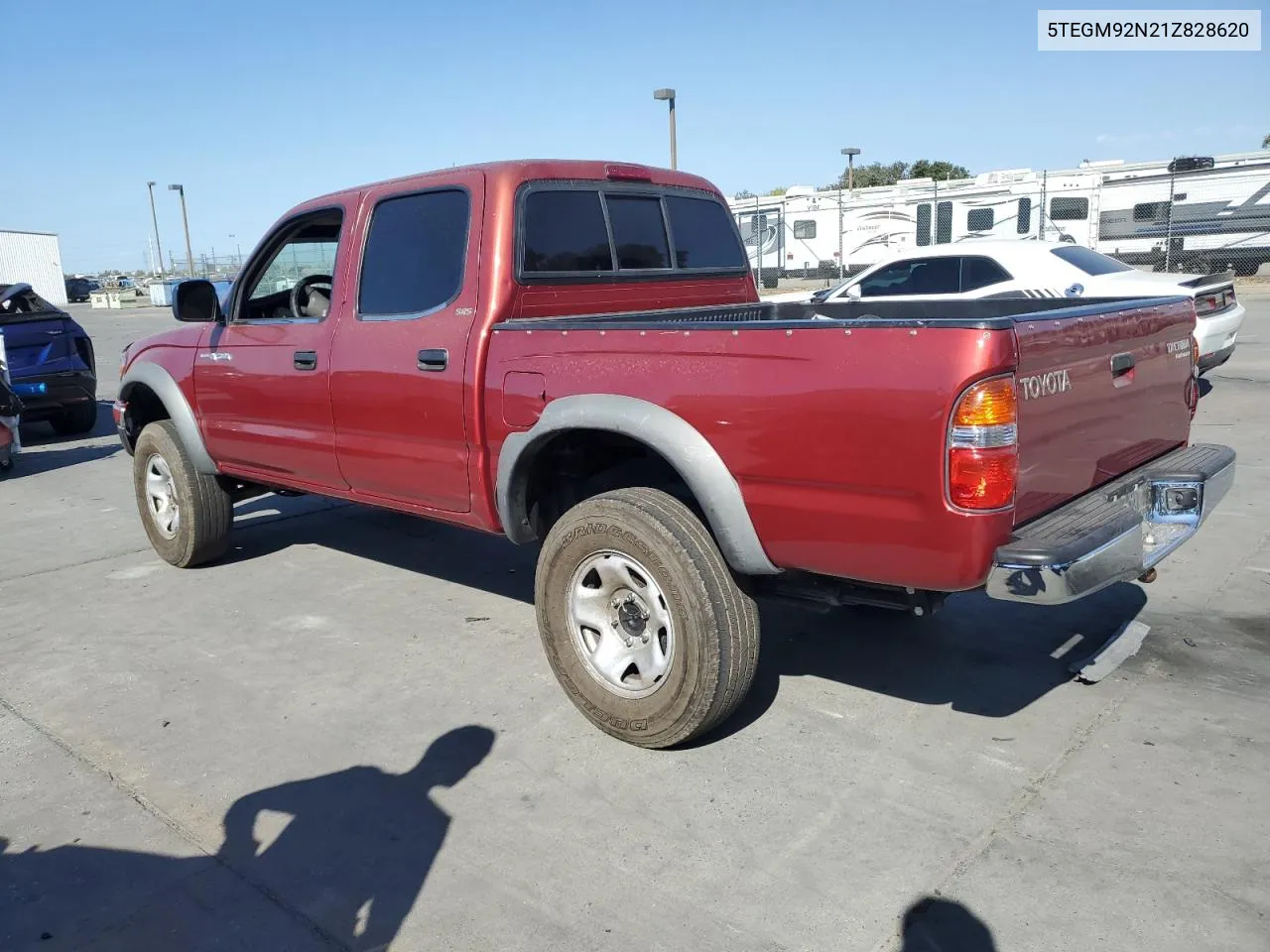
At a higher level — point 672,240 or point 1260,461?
point 672,240

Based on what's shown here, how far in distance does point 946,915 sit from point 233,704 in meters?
2.84

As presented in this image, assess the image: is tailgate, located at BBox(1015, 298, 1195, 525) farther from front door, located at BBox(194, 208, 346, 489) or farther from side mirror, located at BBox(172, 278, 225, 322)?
side mirror, located at BBox(172, 278, 225, 322)

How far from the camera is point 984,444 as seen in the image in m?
2.69

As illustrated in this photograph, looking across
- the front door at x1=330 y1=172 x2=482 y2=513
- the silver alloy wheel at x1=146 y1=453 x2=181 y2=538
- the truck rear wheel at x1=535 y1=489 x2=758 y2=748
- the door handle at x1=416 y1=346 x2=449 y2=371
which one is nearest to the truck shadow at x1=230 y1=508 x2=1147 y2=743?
the truck rear wheel at x1=535 y1=489 x2=758 y2=748

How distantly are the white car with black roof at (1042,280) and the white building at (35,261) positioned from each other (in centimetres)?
5539

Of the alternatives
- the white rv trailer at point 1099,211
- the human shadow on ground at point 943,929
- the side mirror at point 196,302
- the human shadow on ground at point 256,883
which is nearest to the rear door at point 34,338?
the side mirror at point 196,302

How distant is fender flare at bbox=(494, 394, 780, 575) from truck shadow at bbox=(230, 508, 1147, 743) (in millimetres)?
843

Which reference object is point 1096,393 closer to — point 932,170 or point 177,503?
point 177,503

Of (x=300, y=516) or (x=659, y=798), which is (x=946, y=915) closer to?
(x=659, y=798)

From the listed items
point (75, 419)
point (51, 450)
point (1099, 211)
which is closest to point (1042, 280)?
point (51, 450)

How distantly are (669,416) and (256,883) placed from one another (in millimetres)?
1835

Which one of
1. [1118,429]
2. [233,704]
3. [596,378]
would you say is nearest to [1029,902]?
[1118,429]

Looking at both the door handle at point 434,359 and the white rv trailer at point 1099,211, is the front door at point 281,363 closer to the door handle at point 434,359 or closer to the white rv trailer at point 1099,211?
the door handle at point 434,359

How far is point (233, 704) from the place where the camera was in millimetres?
4094
